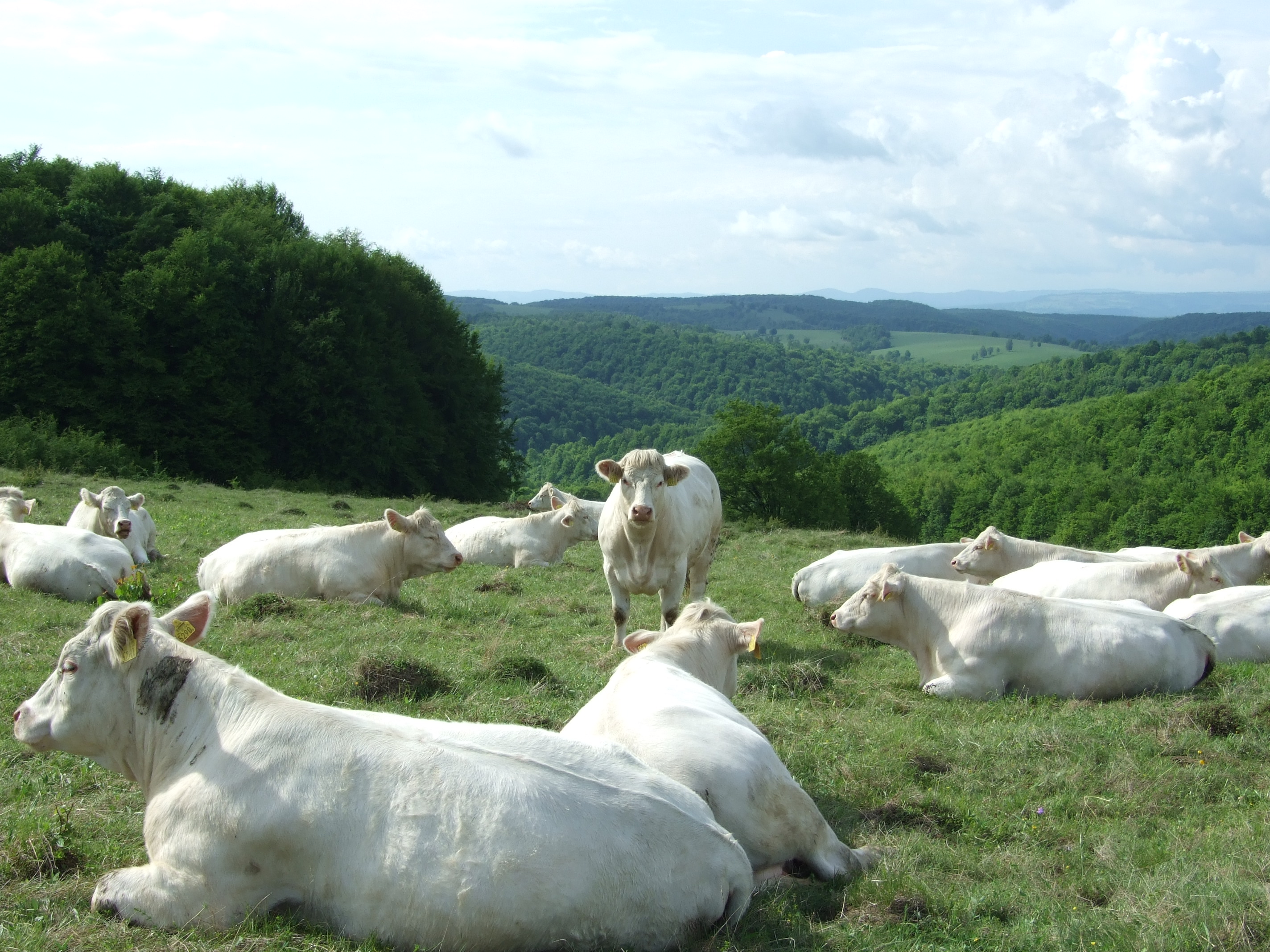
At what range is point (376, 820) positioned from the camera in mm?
4297

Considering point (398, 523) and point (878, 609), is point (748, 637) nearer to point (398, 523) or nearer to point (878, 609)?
point (878, 609)

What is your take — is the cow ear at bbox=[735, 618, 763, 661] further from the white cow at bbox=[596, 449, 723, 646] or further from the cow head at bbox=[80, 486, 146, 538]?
the cow head at bbox=[80, 486, 146, 538]

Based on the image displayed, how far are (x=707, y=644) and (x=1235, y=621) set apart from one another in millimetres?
6401

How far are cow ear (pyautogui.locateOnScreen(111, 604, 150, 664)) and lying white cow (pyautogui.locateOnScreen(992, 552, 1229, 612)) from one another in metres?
9.48

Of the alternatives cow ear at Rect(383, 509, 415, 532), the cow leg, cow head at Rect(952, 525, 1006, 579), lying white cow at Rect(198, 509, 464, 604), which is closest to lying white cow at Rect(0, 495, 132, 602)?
lying white cow at Rect(198, 509, 464, 604)

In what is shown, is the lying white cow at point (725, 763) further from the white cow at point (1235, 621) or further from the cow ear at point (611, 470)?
the white cow at point (1235, 621)

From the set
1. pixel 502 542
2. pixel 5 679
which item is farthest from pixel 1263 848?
pixel 502 542

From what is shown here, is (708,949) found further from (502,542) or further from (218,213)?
(218,213)

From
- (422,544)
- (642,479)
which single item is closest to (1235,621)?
(642,479)

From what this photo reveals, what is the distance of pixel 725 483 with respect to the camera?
47.4 meters

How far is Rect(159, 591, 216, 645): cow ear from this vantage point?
5.50 metres

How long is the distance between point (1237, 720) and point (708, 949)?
5598 mm

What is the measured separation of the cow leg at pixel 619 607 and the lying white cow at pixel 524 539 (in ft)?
22.5

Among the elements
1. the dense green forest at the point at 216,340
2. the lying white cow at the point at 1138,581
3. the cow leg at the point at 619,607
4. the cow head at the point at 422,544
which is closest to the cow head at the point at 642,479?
the cow leg at the point at 619,607
